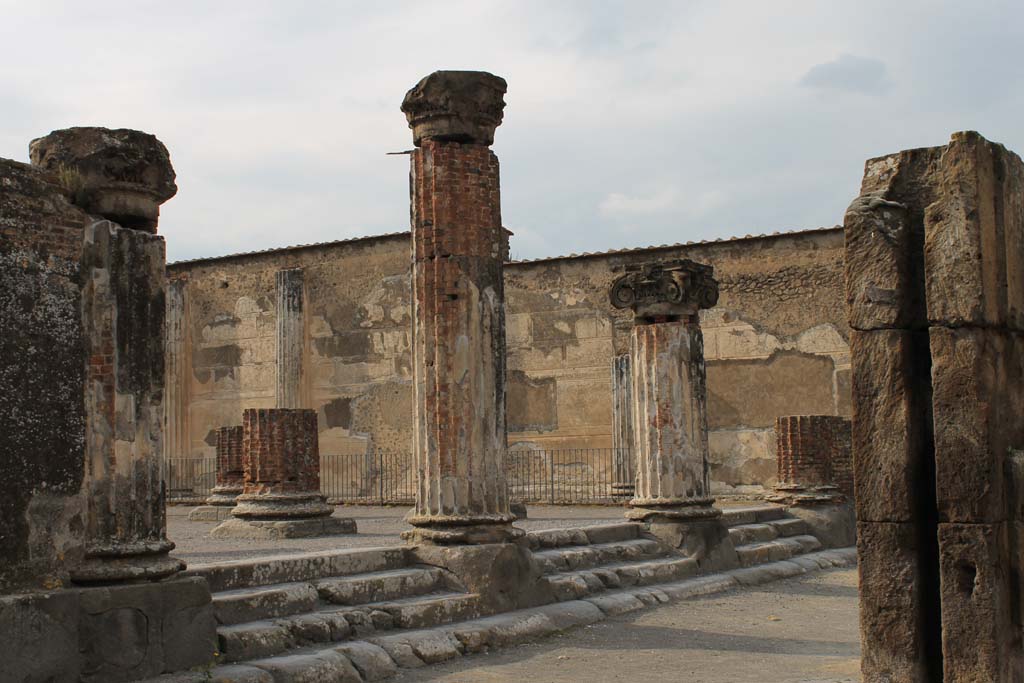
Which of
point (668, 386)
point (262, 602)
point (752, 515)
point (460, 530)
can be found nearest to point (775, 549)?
point (752, 515)

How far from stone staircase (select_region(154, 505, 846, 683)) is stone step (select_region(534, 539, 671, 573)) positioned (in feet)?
0.06

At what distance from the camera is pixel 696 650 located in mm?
8117

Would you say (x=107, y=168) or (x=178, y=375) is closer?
(x=107, y=168)

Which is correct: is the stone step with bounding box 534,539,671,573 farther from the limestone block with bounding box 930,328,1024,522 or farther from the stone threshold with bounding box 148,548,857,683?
the limestone block with bounding box 930,328,1024,522

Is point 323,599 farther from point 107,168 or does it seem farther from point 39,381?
point 107,168

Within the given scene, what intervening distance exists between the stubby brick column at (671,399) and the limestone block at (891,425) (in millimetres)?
7623

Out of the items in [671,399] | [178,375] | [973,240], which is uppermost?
[178,375]

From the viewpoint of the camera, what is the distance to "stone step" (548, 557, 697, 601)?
32.0 feet

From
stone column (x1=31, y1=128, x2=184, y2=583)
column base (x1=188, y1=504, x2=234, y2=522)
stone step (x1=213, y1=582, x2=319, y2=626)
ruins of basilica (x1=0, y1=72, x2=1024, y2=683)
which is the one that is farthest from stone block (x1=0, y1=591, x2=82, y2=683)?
column base (x1=188, y1=504, x2=234, y2=522)

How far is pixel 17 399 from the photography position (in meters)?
6.14

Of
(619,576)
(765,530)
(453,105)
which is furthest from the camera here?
(765,530)

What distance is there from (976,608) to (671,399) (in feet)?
26.5

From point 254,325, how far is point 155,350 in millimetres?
17353

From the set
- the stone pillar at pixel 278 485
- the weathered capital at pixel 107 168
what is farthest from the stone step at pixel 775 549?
the weathered capital at pixel 107 168
